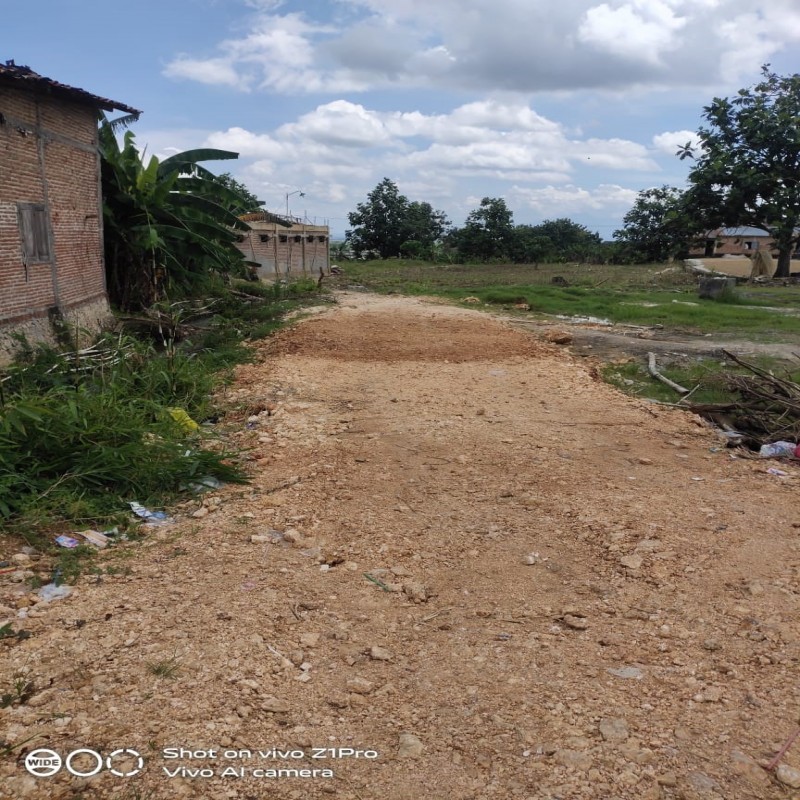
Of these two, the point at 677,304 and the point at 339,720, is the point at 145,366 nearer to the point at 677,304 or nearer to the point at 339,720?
the point at 339,720

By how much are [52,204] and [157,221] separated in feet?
11.0

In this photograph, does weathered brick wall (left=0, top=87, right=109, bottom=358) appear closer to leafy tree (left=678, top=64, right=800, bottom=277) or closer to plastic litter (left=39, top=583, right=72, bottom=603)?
plastic litter (left=39, top=583, right=72, bottom=603)

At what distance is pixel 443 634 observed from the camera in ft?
10.8

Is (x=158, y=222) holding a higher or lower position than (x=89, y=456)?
higher

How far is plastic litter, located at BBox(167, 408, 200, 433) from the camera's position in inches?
244

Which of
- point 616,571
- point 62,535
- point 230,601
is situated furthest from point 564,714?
point 62,535

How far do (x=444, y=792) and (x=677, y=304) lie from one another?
15.9m

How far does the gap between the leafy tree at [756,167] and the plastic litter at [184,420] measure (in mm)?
23494

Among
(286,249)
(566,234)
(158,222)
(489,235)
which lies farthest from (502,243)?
(158,222)

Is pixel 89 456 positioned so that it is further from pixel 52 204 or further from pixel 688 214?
pixel 688 214

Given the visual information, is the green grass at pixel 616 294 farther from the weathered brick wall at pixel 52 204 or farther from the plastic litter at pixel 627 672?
the plastic litter at pixel 627 672

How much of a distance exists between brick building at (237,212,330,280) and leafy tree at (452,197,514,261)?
531 inches

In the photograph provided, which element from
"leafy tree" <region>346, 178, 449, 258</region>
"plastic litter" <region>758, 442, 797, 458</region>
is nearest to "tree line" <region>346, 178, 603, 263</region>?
"leafy tree" <region>346, 178, 449, 258</region>

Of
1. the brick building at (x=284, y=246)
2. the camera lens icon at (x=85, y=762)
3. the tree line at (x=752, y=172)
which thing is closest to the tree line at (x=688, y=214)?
the tree line at (x=752, y=172)
